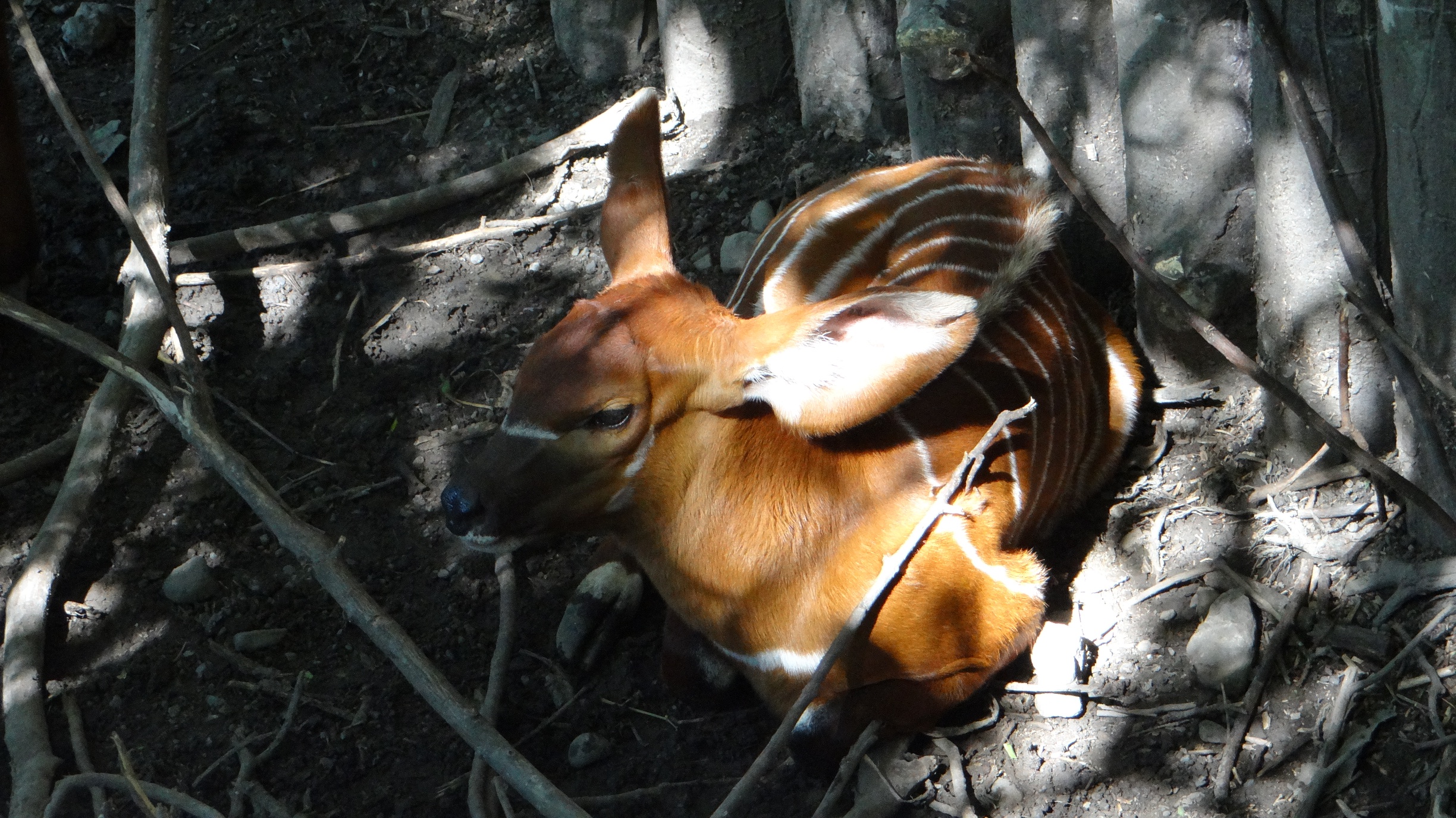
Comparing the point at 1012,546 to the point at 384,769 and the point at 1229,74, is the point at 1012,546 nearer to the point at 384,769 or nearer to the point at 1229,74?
the point at 1229,74

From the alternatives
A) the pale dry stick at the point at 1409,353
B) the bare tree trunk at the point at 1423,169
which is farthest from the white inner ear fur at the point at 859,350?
the bare tree trunk at the point at 1423,169

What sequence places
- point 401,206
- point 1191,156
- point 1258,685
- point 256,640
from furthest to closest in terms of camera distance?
point 401,206 < point 256,640 < point 1191,156 < point 1258,685

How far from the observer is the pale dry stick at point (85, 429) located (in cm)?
297

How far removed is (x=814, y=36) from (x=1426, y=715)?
2.86 meters

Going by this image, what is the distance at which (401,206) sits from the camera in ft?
15.0

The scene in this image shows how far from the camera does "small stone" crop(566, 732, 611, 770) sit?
115 inches

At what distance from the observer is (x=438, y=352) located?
414cm

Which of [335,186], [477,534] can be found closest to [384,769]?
[477,534]

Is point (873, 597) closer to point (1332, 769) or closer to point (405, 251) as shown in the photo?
point (1332, 769)

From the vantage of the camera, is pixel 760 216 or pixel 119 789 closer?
pixel 119 789

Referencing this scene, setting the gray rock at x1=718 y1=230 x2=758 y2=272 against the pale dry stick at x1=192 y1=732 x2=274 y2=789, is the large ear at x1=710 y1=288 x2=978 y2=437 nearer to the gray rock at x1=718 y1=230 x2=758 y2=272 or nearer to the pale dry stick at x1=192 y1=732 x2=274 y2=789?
the pale dry stick at x1=192 y1=732 x2=274 y2=789

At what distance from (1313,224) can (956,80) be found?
3.97 ft

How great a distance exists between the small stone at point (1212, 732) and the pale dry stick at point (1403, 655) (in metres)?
0.30

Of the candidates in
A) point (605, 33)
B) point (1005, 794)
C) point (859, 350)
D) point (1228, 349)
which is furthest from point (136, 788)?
point (605, 33)
